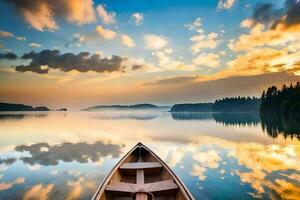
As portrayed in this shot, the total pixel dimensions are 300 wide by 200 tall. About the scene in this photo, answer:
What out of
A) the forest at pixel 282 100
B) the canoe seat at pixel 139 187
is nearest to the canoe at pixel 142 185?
the canoe seat at pixel 139 187

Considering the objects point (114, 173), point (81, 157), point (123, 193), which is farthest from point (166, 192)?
point (81, 157)

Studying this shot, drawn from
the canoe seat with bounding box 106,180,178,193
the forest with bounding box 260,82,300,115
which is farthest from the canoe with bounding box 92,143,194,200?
the forest with bounding box 260,82,300,115

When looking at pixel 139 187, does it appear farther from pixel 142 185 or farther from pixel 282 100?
pixel 282 100

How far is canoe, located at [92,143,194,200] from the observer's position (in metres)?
6.63

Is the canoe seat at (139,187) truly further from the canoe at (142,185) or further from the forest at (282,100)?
the forest at (282,100)

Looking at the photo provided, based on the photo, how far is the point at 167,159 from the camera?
17.0 m

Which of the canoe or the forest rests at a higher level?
the forest

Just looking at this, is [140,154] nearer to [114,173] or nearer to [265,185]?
[114,173]

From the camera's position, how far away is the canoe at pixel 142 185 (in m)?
6.63

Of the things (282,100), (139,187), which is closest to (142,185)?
(139,187)

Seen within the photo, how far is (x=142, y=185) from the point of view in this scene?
7527mm

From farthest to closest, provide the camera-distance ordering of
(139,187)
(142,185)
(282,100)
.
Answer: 1. (282,100)
2. (142,185)
3. (139,187)

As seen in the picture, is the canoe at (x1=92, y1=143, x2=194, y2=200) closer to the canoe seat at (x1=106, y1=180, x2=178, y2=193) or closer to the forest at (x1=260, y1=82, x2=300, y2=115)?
the canoe seat at (x1=106, y1=180, x2=178, y2=193)

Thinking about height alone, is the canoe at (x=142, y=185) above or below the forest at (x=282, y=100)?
below
